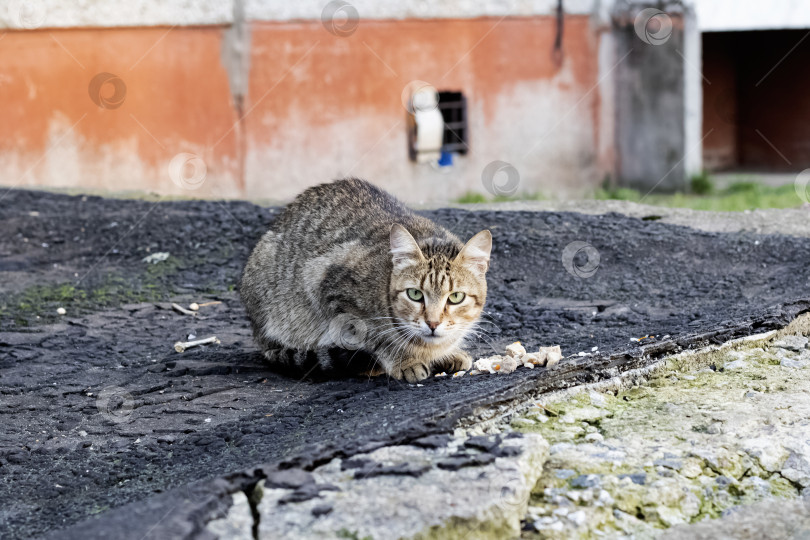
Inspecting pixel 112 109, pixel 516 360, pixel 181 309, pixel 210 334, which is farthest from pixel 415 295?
pixel 112 109

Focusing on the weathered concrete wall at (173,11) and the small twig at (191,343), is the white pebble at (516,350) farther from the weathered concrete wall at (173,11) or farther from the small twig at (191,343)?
the weathered concrete wall at (173,11)

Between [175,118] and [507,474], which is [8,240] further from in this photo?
[507,474]

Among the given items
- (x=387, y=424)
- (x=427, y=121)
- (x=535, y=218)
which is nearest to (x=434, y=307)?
(x=387, y=424)

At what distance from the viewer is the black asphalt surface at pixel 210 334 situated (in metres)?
3.81

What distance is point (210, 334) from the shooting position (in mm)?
6410

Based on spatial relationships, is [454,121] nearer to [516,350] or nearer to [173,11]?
[173,11]

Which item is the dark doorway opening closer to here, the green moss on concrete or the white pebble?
the white pebble

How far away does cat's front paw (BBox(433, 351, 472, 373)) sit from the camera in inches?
197

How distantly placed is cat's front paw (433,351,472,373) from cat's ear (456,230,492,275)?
1.57 feet

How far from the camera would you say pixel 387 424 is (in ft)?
12.4

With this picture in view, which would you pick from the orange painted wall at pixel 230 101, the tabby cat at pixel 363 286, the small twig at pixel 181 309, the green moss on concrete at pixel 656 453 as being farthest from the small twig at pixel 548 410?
the orange painted wall at pixel 230 101

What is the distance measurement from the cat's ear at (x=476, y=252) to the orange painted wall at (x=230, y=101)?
8.13 m

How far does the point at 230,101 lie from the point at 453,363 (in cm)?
836

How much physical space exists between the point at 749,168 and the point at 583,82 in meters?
4.54
